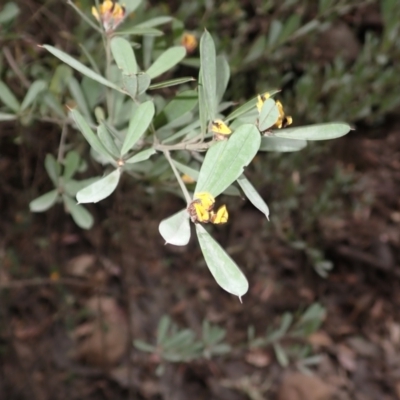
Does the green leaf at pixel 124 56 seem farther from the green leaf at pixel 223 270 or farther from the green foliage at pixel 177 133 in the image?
the green leaf at pixel 223 270

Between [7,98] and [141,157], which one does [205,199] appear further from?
[7,98]

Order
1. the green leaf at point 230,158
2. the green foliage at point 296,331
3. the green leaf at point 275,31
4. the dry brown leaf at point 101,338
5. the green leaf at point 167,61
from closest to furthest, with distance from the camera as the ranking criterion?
the green leaf at point 230,158
the green leaf at point 167,61
the green leaf at point 275,31
the green foliage at point 296,331
the dry brown leaf at point 101,338

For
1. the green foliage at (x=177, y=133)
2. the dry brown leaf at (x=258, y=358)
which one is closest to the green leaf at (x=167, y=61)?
the green foliage at (x=177, y=133)

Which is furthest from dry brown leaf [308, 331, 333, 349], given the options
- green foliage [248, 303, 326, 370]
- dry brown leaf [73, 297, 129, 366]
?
dry brown leaf [73, 297, 129, 366]

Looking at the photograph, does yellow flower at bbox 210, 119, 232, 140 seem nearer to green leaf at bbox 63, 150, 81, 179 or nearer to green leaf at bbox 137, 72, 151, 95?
green leaf at bbox 137, 72, 151, 95

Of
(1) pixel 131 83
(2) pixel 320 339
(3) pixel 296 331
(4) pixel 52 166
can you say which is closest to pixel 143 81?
(1) pixel 131 83
